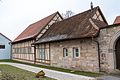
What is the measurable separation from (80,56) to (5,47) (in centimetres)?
2758

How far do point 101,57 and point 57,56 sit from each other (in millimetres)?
6706

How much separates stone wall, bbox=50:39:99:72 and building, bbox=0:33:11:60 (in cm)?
2234

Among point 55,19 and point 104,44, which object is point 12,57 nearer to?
point 55,19

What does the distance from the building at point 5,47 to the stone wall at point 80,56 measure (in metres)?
22.3

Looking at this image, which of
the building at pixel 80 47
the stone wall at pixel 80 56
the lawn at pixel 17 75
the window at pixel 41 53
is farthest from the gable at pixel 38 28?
the lawn at pixel 17 75

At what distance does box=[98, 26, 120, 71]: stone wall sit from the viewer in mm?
13984

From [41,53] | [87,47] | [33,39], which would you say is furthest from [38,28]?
[87,47]

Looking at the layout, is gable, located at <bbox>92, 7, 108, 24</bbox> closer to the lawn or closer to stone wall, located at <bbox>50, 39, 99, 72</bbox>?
stone wall, located at <bbox>50, 39, 99, 72</bbox>

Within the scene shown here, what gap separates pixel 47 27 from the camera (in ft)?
90.6

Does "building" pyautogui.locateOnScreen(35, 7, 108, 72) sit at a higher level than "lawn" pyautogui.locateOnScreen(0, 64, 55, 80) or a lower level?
higher

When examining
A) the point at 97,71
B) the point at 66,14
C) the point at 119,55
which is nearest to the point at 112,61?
the point at 119,55

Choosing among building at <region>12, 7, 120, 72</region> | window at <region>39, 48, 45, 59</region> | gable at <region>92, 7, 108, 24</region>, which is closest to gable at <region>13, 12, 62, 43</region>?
building at <region>12, 7, 120, 72</region>

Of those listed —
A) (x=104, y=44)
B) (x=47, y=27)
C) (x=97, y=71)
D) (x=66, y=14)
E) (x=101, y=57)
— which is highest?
(x=66, y=14)

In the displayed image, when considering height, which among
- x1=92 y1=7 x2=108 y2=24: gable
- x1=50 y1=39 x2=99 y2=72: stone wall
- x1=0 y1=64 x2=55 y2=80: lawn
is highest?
x1=92 y1=7 x2=108 y2=24: gable
